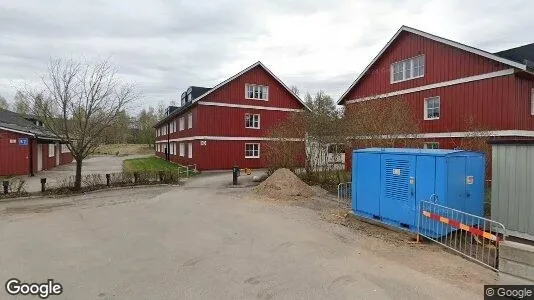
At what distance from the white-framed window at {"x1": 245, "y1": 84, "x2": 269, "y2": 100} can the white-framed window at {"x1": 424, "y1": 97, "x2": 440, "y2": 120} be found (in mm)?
12893

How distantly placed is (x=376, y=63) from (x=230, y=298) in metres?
21.0

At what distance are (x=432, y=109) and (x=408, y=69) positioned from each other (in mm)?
2984

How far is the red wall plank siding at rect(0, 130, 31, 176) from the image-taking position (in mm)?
21984

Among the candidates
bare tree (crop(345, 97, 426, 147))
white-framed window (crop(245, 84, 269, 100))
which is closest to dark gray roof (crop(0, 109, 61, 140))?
white-framed window (crop(245, 84, 269, 100))

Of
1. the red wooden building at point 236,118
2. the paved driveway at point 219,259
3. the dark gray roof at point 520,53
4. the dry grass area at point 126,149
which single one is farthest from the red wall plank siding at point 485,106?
the dry grass area at point 126,149

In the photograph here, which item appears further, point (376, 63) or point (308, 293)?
point (376, 63)

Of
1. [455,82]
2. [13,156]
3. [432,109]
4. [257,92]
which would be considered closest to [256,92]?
[257,92]

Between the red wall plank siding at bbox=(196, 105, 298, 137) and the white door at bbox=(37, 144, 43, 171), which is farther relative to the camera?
the red wall plank siding at bbox=(196, 105, 298, 137)

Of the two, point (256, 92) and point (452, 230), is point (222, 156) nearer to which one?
point (256, 92)

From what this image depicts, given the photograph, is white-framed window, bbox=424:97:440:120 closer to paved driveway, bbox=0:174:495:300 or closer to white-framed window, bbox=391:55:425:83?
white-framed window, bbox=391:55:425:83

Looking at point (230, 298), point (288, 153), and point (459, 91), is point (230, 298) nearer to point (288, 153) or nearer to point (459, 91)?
point (288, 153)

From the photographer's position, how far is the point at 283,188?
1518 cm

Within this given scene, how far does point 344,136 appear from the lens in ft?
55.4

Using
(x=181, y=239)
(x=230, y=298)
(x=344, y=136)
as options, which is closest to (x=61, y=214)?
(x=181, y=239)
